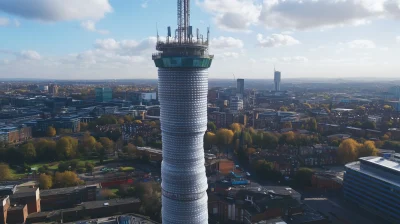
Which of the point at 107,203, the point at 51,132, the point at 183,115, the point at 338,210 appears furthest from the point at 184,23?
the point at 51,132

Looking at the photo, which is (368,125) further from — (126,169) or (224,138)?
(126,169)

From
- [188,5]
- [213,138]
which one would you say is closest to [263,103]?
[213,138]

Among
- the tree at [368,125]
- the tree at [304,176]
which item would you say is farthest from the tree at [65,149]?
the tree at [368,125]

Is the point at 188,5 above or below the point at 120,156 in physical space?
above

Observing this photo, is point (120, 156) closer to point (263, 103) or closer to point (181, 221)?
point (181, 221)

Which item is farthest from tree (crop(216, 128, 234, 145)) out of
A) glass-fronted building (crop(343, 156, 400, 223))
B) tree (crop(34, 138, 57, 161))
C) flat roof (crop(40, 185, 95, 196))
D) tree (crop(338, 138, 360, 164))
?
flat roof (crop(40, 185, 95, 196))

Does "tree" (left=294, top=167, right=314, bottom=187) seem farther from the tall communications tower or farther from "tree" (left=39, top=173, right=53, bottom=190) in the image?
"tree" (left=39, top=173, right=53, bottom=190)
